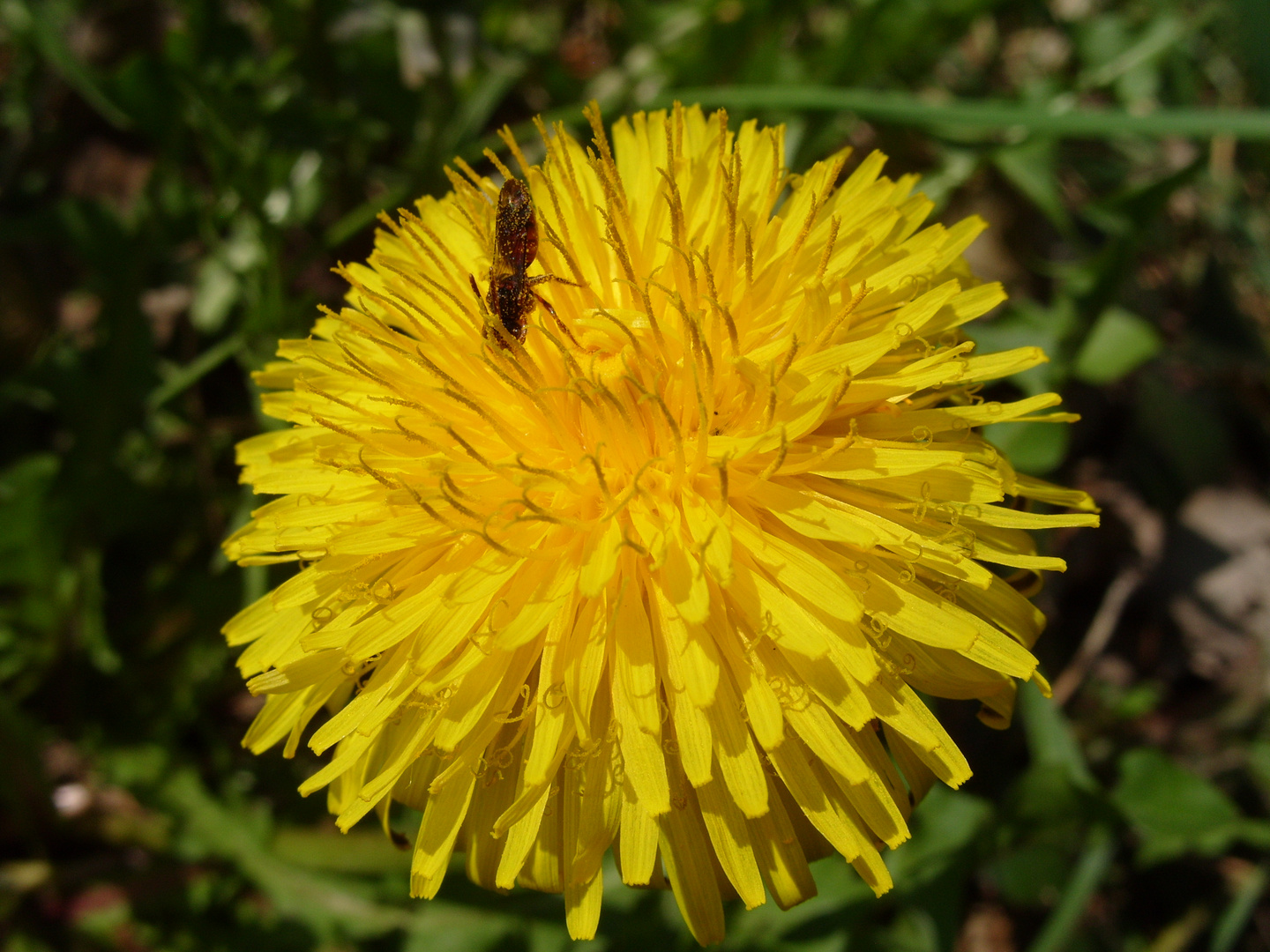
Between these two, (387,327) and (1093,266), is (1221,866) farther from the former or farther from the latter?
(387,327)

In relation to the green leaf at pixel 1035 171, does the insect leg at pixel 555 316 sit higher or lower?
higher

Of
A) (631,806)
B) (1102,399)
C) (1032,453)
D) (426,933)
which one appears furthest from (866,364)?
(1102,399)

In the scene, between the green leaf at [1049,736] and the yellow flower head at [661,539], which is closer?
the yellow flower head at [661,539]

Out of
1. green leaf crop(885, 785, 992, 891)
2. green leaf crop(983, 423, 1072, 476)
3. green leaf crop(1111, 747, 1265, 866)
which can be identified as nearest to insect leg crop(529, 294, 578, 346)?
green leaf crop(983, 423, 1072, 476)

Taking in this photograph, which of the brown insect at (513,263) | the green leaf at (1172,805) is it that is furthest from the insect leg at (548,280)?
the green leaf at (1172,805)

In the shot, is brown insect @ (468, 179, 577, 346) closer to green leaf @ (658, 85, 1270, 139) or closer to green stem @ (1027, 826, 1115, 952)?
green leaf @ (658, 85, 1270, 139)

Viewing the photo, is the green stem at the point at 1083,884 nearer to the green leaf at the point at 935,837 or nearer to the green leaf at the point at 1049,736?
the green leaf at the point at 1049,736

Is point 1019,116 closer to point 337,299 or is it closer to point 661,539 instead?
point 661,539

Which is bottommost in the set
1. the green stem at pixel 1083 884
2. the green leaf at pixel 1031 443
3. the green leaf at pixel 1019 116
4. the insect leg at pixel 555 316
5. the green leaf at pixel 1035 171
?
the green stem at pixel 1083 884
